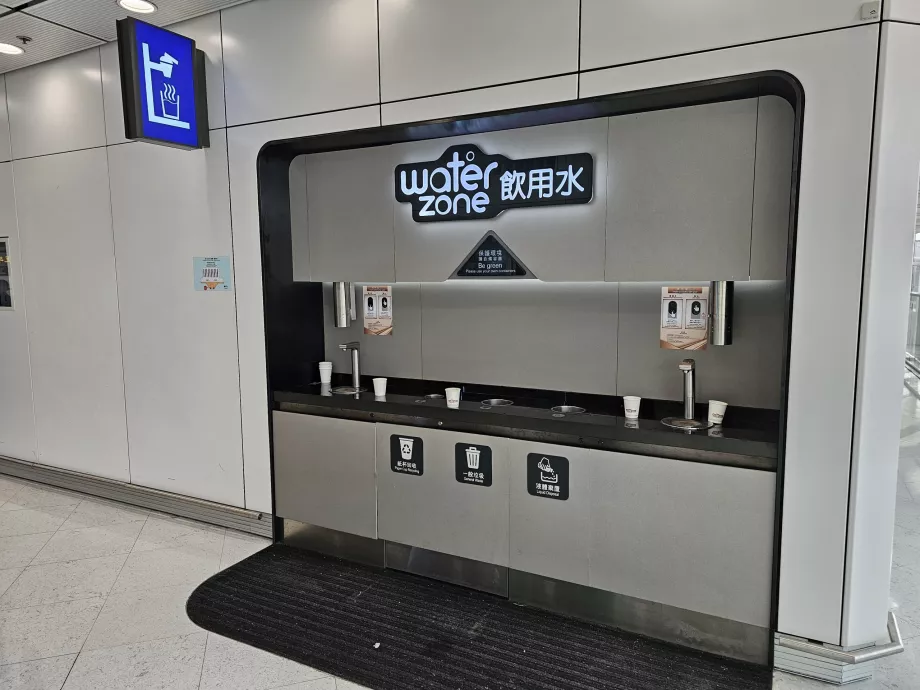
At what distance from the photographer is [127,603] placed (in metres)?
3.03

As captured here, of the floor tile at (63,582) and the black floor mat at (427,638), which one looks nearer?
the black floor mat at (427,638)

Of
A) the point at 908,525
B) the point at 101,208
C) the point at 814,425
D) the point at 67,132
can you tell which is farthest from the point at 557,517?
the point at 67,132

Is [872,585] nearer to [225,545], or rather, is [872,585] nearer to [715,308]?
[715,308]

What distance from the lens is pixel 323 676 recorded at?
2.46m

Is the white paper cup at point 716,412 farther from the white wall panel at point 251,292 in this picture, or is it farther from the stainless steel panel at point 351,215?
the white wall panel at point 251,292

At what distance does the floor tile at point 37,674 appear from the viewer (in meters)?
2.41

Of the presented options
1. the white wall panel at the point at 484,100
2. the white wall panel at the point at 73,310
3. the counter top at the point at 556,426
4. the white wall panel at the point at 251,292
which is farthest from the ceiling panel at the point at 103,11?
the counter top at the point at 556,426

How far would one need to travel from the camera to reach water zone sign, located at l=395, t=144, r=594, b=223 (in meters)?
2.88

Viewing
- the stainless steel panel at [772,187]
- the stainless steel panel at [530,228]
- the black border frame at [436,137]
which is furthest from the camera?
the stainless steel panel at [530,228]

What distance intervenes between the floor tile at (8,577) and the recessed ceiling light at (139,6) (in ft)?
10.7

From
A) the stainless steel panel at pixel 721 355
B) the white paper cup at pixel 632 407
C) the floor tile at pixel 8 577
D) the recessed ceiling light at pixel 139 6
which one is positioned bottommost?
the floor tile at pixel 8 577

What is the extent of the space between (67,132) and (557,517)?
4230 mm

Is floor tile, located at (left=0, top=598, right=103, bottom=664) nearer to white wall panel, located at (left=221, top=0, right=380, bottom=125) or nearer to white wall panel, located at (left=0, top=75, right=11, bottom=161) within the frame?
white wall panel, located at (left=221, top=0, right=380, bottom=125)

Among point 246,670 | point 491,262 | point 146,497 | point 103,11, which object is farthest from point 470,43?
point 146,497
